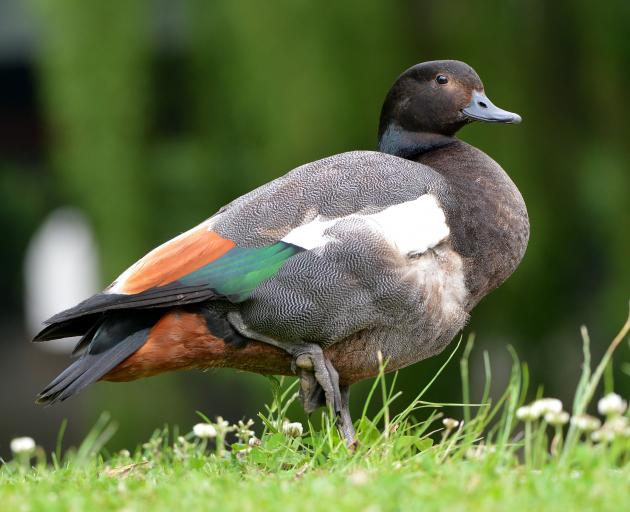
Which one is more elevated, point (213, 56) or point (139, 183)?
point (213, 56)

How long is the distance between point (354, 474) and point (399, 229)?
0.85 m

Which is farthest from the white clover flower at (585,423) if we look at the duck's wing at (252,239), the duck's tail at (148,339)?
the duck's tail at (148,339)

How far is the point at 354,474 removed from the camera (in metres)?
2.72

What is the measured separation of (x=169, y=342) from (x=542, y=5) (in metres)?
3.10

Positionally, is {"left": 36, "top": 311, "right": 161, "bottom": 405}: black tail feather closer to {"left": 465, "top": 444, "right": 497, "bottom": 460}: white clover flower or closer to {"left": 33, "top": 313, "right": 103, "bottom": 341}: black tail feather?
{"left": 33, "top": 313, "right": 103, "bottom": 341}: black tail feather

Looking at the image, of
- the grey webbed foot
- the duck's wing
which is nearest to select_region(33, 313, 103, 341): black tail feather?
the duck's wing

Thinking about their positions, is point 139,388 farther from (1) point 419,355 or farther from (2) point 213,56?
(1) point 419,355

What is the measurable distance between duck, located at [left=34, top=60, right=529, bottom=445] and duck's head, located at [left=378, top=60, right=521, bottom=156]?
1.23 feet

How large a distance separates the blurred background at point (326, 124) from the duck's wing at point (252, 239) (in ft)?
6.89

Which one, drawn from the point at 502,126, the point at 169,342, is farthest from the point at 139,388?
the point at 169,342

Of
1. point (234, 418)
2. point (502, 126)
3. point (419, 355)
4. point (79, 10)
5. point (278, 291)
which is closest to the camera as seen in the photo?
point (278, 291)

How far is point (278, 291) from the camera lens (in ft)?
10.8

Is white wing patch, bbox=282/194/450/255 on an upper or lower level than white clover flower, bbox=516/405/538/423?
upper

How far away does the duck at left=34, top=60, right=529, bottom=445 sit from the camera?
3291 mm
